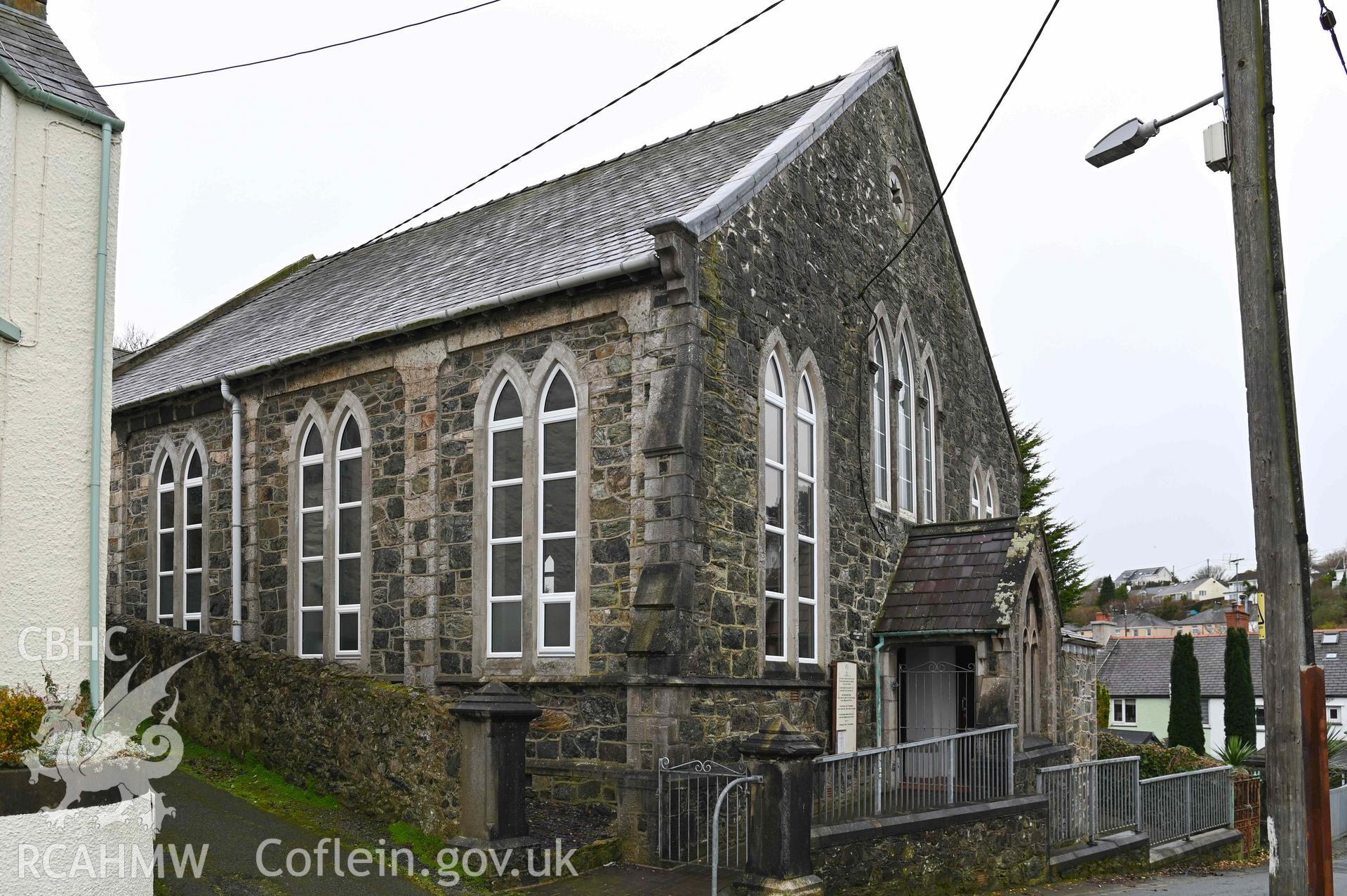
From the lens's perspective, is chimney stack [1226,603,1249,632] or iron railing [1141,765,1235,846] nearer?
iron railing [1141,765,1235,846]

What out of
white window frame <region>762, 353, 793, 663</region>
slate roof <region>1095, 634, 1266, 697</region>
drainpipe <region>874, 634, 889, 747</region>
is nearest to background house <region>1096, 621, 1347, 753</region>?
slate roof <region>1095, 634, 1266, 697</region>

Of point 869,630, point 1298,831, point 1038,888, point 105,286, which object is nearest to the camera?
point 1298,831

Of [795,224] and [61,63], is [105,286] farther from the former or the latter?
[795,224]

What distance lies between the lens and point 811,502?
50.3ft

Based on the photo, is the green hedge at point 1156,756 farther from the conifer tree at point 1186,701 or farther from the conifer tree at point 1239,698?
the conifer tree at point 1239,698

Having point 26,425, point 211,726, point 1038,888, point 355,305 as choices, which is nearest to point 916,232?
point 355,305

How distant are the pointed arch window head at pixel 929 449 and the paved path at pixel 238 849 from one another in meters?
11.3

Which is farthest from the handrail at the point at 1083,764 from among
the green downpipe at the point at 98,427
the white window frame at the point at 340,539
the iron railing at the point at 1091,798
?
the green downpipe at the point at 98,427

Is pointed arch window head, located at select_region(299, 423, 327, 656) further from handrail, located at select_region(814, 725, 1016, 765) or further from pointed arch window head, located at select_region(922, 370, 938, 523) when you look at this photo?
pointed arch window head, located at select_region(922, 370, 938, 523)

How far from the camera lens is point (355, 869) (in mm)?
10430

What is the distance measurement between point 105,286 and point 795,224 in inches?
342

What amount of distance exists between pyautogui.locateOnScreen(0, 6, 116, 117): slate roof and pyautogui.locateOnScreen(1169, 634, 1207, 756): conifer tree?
109 feet

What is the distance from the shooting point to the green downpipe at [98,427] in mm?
8228

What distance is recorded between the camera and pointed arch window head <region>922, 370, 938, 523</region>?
19469mm
